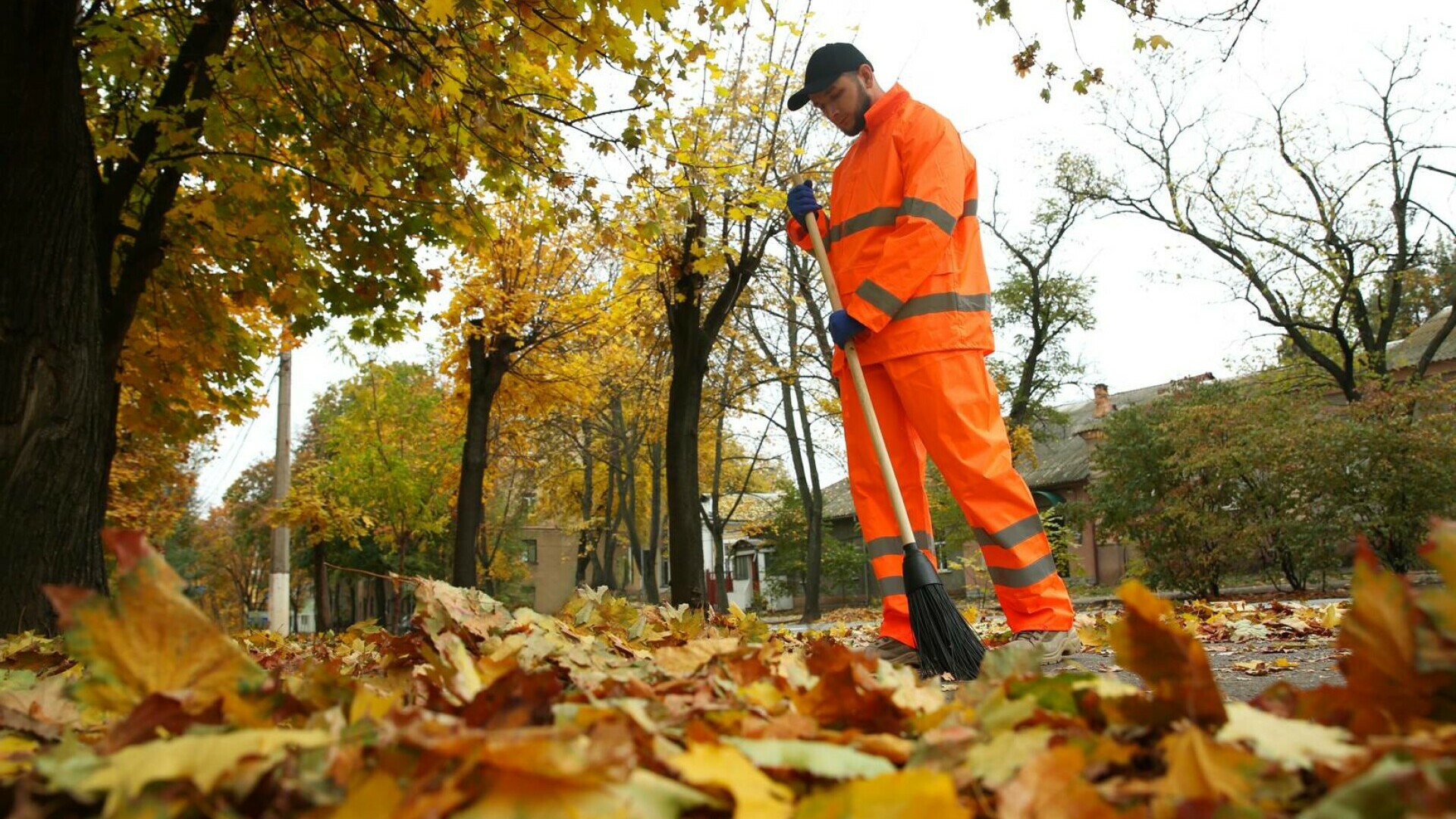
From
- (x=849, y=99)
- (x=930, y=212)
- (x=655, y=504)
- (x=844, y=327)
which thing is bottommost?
(x=844, y=327)

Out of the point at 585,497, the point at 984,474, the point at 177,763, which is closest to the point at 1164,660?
the point at 177,763

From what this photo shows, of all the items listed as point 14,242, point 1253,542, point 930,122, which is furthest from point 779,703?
point 1253,542

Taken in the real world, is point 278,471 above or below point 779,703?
above

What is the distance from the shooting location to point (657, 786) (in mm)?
1041

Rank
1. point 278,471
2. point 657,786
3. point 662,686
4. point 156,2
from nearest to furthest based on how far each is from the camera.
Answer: point 657,786 < point 662,686 < point 156,2 < point 278,471

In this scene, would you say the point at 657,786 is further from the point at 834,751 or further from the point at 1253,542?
the point at 1253,542

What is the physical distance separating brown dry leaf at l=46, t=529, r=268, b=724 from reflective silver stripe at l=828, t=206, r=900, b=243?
3108 millimetres

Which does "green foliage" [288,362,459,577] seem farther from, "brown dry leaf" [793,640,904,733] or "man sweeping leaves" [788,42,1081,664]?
"brown dry leaf" [793,640,904,733]

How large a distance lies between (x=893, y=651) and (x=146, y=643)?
3.04 meters

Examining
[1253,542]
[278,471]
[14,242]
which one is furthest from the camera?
[278,471]

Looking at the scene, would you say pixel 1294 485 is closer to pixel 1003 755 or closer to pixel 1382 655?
pixel 1382 655

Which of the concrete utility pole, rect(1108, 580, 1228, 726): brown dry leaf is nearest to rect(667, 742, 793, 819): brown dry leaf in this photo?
rect(1108, 580, 1228, 726): brown dry leaf

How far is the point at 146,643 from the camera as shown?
1289 mm

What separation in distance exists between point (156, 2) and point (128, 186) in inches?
85.9
